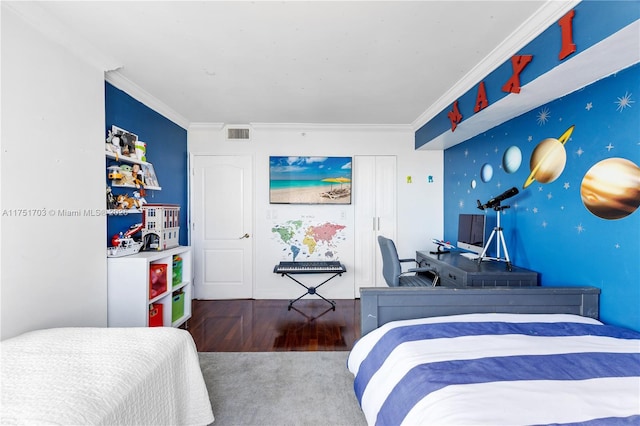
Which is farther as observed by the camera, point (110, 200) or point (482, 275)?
point (110, 200)

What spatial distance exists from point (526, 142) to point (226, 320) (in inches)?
144

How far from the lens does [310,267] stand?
3.79 meters

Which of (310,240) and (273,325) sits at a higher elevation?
(310,240)

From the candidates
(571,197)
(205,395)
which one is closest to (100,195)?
(205,395)

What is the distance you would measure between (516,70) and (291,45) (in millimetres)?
1619

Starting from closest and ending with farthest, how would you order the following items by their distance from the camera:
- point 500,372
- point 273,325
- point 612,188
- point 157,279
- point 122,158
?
point 500,372 < point 612,188 < point 122,158 < point 157,279 < point 273,325

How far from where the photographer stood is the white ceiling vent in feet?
13.5

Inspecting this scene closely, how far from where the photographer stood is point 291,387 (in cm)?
211

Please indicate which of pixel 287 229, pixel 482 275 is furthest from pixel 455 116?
pixel 287 229

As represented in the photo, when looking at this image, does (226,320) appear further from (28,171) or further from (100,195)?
(28,171)

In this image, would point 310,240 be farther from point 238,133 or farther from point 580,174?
point 580,174

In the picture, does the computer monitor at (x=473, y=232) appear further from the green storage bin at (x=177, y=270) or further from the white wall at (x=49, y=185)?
the white wall at (x=49, y=185)

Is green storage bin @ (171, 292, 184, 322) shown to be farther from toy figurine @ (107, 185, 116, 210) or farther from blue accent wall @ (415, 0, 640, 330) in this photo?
blue accent wall @ (415, 0, 640, 330)

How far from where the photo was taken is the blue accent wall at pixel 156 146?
2670 mm
